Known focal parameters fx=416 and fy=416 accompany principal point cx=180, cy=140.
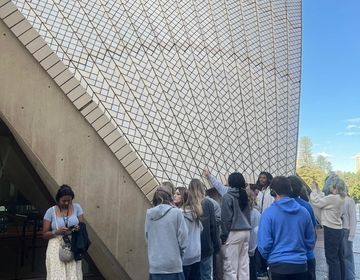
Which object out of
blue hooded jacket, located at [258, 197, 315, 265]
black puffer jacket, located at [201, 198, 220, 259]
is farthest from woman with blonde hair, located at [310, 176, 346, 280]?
blue hooded jacket, located at [258, 197, 315, 265]

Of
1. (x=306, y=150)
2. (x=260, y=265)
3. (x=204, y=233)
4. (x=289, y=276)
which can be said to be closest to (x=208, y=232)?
(x=204, y=233)

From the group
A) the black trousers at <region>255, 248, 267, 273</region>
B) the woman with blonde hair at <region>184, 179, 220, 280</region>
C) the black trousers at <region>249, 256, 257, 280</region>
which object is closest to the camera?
the woman with blonde hair at <region>184, 179, 220, 280</region>

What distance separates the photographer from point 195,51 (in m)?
7.91

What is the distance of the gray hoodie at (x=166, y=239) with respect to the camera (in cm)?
341

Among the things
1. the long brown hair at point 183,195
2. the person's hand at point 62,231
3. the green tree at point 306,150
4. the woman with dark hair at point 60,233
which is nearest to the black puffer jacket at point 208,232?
the long brown hair at point 183,195

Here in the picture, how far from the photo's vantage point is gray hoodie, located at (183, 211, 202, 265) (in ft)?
12.8

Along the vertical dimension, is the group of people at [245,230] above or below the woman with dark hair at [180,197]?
below

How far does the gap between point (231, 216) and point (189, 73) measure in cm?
372

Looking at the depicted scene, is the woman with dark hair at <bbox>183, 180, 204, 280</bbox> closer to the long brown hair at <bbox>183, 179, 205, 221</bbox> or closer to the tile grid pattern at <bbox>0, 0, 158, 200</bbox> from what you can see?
the long brown hair at <bbox>183, 179, 205, 221</bbox>

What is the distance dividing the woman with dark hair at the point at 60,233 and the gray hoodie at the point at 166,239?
73cm

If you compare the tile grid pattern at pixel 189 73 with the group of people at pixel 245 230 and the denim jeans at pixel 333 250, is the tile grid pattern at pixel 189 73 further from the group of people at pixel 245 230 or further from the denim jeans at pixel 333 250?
the denim jeans at pixel 333 250

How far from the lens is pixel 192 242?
3947mm

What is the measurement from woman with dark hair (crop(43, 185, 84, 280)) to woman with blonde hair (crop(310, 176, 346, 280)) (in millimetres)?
2955

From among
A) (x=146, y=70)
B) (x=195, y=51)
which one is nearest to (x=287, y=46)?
(x=195, y=51)
